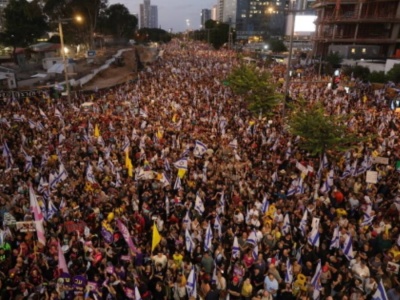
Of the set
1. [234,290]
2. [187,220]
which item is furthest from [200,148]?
[234,290]

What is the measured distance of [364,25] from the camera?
2249 inches

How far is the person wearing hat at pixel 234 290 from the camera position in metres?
8.56

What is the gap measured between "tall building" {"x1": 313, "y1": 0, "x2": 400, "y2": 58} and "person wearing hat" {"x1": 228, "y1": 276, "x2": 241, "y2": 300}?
1952 inches

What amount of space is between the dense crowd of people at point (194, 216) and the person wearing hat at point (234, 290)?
0.02 metres

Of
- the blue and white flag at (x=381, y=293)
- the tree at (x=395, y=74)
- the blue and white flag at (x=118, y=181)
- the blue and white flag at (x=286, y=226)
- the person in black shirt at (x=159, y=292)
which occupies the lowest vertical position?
the person in black shirt at (x=159, y=292)

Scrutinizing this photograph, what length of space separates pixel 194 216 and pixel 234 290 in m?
3.32

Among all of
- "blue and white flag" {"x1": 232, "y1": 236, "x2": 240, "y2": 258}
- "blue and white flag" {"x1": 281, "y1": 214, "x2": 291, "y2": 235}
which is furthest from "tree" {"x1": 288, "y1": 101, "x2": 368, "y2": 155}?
"blue and white flag" {"x1": 232, "y1": 236, "x2": 240, "y2": 258}

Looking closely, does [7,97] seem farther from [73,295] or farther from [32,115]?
[73,295]

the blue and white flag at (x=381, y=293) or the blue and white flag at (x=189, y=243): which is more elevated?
the blue and white flag at (x=381, y=293)

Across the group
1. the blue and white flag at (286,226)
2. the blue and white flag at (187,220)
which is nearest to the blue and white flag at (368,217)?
the blue and white flag at (286,226)

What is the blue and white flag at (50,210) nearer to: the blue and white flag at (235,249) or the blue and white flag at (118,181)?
the blue and white flag at (118,181)

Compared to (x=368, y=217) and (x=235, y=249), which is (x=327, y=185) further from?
(x=235, y=249)

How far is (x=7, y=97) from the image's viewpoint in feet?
98.1

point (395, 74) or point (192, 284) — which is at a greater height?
point (395, 74)
